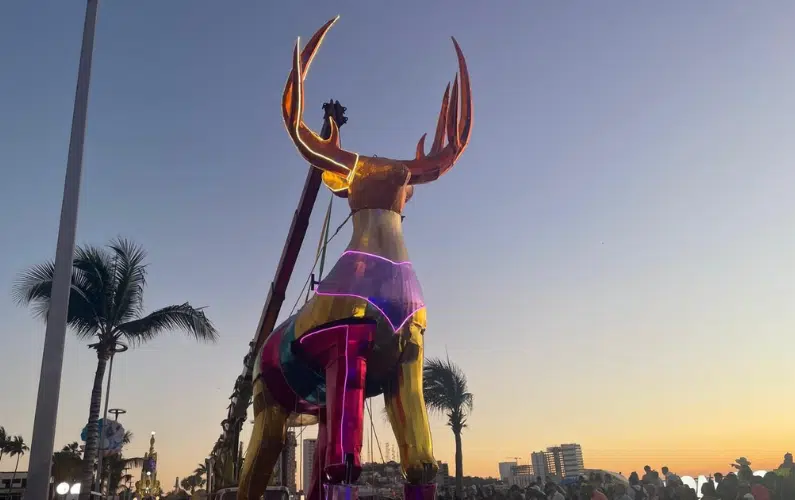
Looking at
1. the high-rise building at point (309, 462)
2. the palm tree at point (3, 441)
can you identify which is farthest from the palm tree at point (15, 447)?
the high-rise building at point (309, 462)

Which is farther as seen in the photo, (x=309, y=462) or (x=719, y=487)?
(x=309, y=462)

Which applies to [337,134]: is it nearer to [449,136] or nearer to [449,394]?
[449,136]

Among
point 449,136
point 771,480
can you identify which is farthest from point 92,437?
point 771,480

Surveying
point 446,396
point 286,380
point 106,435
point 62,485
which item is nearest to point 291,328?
point 286,380

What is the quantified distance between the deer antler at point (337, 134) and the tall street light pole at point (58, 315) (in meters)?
2.31

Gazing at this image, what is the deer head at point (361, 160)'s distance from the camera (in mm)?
6559

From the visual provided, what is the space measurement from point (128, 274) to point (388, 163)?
10515 millimetres

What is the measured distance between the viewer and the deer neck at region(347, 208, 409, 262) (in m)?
6.20

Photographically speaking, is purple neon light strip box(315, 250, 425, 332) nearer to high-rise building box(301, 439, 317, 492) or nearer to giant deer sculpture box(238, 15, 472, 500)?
giant deer sculpture box(238, 15, 472, 500)

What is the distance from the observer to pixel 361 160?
21.8ft

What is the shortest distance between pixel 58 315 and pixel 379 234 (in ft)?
10.2

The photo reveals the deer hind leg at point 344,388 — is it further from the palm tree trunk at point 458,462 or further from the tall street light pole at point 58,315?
the palm tree trunk at point 458,462

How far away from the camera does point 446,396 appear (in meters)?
18.7

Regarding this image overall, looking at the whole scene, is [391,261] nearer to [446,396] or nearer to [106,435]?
[446,396]
